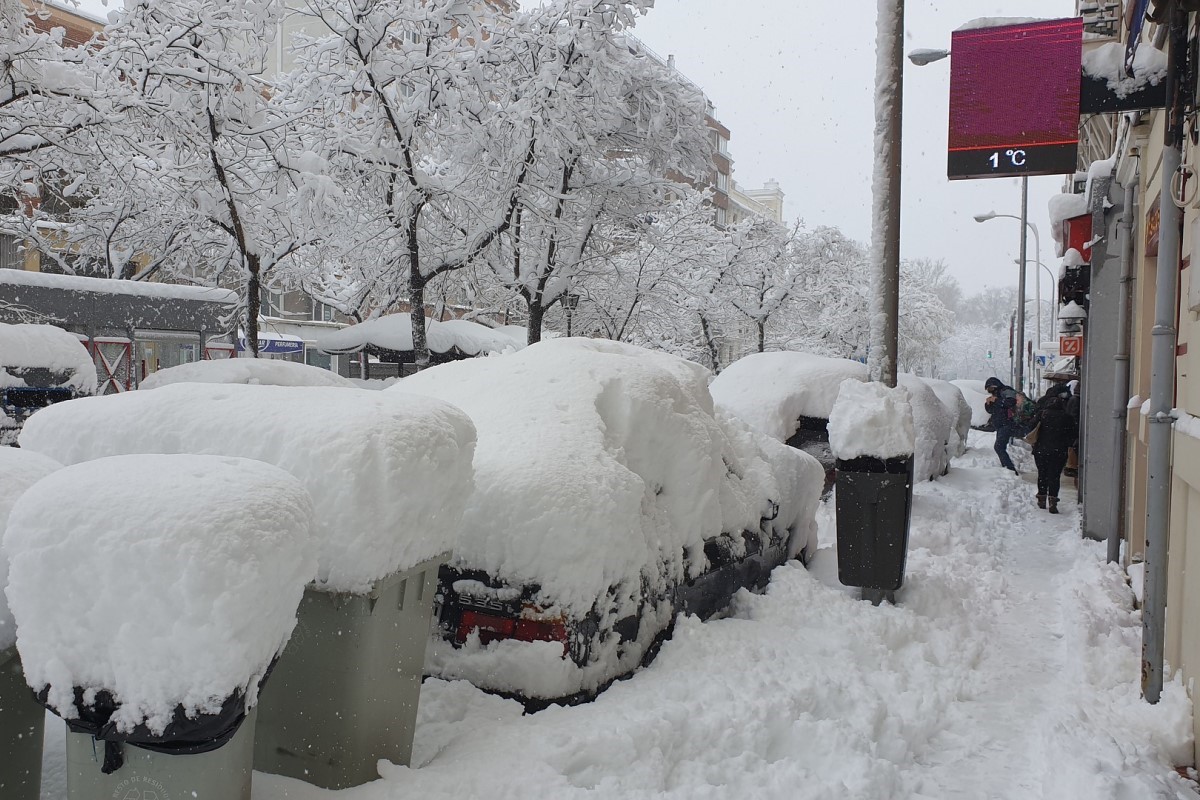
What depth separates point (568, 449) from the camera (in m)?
3.85

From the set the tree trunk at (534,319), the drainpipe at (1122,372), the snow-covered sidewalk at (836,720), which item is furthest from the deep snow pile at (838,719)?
the tree trunk at (534,319)

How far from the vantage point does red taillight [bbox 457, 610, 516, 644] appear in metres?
3.47

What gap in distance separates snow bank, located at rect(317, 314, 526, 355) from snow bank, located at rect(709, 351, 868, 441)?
8670 millimetres

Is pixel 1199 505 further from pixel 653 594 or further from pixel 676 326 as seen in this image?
pixel 676 326

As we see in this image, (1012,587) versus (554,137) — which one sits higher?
Answer: (554,137)

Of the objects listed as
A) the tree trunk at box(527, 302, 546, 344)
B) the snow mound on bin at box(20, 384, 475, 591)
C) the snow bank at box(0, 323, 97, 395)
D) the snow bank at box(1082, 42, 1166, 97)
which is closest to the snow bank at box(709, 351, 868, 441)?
the snow bank at box(1082, 42, 1166, 97)

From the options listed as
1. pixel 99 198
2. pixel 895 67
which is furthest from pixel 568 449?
pixel 99 198

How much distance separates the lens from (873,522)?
589 cm

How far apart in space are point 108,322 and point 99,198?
5.81 meters

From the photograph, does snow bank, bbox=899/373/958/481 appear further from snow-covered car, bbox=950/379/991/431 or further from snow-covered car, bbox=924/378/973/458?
snow-covered car, bbox=950/379/991/431

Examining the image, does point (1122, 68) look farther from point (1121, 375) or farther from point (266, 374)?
point (266, 374)

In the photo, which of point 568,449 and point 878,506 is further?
point 878,506

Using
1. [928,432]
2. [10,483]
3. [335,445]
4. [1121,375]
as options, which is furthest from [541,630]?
[928,432]

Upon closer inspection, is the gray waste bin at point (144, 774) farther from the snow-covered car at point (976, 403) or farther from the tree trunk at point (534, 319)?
the snow-covered car at point (976, 403)
